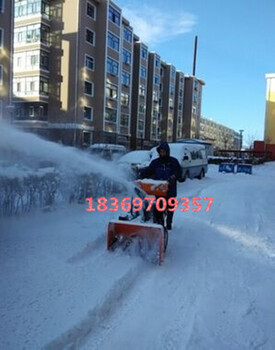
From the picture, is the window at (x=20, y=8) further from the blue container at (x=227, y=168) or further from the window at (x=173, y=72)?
the window at (x=173, y=72)

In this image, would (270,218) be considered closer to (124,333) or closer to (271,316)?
(271,316)

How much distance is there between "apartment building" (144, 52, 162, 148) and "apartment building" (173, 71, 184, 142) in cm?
910

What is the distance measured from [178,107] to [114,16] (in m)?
30.1

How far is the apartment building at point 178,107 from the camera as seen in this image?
232 ft

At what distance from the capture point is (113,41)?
44.7 m

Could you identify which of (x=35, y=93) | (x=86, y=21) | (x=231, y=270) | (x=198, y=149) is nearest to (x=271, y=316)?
(x=231, y=270)

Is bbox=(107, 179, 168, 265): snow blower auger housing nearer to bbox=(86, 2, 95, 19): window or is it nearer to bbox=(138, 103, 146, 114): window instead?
bbox=(86, 2, 95, 19): window

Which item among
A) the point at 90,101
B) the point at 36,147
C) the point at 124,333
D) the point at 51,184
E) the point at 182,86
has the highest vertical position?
the point at 182,86

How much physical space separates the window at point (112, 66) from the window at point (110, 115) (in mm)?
4769

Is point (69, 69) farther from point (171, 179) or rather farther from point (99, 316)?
point (99, 316)

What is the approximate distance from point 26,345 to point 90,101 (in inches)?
1618

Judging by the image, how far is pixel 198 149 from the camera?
20.0 metres

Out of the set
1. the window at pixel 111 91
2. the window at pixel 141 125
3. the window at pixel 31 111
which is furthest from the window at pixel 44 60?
the window at pixel 141 125

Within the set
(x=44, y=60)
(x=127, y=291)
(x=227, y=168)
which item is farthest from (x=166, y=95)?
(x=127, y=291)
